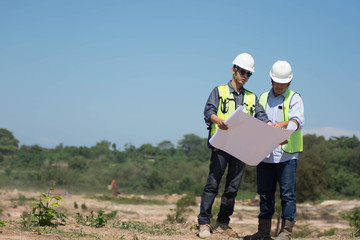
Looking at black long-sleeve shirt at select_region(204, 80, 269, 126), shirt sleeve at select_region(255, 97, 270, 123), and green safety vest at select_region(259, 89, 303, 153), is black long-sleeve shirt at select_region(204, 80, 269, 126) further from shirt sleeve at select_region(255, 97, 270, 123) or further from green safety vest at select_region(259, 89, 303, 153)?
green safety vest at select_region(259, 89, 303, 153)

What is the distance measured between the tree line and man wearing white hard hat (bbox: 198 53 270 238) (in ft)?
123

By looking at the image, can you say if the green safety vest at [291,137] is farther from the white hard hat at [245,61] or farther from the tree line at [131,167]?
the tree line at [131,167]

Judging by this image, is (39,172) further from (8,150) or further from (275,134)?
(275,134)

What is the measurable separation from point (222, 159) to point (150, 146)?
75.1 meters

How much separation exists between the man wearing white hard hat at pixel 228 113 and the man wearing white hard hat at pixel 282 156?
0.18 meters

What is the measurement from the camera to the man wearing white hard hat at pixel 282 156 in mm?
5031

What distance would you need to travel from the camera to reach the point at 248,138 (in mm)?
4793

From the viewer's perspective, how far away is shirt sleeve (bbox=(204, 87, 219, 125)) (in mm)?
5109

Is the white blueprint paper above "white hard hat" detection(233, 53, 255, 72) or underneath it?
underneath

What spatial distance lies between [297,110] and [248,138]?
0.70 m

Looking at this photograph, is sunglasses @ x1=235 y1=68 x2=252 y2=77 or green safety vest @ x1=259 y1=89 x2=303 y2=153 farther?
sunglasses @ x1=235 y1=68 x2=252 y2=77

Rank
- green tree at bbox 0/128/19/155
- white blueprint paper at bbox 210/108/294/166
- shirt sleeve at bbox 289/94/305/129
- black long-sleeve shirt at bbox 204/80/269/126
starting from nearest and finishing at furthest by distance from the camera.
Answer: white blueprint paper at bbox 210/108/294/166, shirt sleeve at bbox 289/94/305/129, black long-sleeve shirt at bbox 204/80/269/126, green tree at bbox 0/128/19/155

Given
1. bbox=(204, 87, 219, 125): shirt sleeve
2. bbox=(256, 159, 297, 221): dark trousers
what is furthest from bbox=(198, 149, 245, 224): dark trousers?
bbox=(204, 87, 219, 125): shirt sleeve

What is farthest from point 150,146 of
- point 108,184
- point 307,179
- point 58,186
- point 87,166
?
point 307,179
